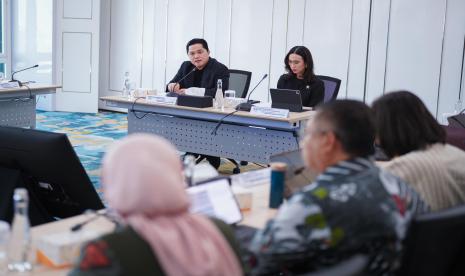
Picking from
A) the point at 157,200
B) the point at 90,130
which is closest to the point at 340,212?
the point at 157,200

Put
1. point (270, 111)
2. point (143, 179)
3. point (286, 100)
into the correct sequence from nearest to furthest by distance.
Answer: point (143, 179), point (270, 111), point (286, 100)

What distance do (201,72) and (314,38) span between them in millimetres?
2317

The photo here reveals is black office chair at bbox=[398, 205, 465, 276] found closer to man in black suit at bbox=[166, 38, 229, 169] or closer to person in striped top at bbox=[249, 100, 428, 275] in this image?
person in striped top at bbox=[249, 100, 428, 275]

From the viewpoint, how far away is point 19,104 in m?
6.47

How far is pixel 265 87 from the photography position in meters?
8.44

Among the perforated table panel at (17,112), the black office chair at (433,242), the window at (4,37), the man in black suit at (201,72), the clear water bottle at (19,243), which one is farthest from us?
the window at (4,37)

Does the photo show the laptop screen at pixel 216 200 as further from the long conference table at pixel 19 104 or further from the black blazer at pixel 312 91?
the long conference table at pixel 19 104

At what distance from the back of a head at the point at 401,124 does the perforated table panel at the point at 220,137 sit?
2.47m

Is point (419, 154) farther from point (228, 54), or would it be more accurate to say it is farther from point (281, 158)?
point (228, 54)

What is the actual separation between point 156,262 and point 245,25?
729 cm

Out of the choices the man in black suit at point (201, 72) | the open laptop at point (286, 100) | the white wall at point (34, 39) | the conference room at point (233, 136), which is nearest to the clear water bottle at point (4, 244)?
the conference room at point (233, 136)

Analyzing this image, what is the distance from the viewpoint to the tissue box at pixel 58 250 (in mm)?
1809

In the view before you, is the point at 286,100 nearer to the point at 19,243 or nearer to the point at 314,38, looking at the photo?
the point at 314,38

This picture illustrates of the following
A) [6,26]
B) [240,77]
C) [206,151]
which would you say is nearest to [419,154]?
[206,151]
